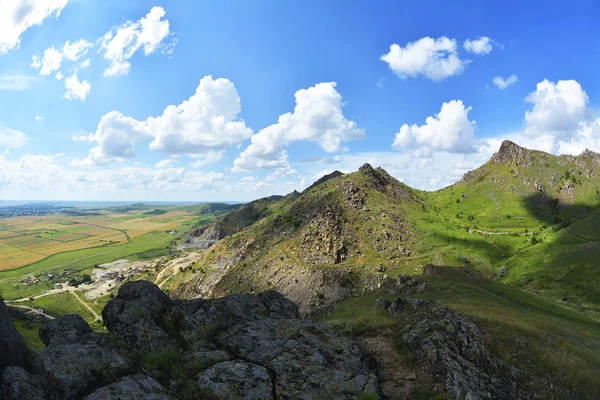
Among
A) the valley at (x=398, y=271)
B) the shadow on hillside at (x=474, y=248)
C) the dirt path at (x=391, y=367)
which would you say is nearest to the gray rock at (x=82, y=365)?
the dirt path at (x=391, y=367)

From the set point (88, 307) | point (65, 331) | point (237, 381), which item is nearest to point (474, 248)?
point (237, 381)

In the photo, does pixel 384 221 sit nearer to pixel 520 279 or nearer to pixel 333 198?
pixel 333 198

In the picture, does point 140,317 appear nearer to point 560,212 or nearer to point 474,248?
point 474,248

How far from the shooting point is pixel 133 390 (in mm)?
12453

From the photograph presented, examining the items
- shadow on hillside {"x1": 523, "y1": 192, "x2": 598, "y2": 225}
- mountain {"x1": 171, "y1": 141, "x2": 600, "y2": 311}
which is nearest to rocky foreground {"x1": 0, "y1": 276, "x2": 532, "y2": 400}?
mountain {"x1": 171, "y1": 141, "x2": 600, "y2": 311}

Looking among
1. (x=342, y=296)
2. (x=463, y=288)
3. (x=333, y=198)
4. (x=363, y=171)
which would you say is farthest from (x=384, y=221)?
(x=463, y=288)

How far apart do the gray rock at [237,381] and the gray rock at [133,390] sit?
6.05 ft

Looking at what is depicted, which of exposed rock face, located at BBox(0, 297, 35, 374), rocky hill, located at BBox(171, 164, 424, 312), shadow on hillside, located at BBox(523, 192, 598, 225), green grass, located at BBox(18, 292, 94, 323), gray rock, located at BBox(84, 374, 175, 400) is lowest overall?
green grass, located at BBox(18, 292, 94, 323)

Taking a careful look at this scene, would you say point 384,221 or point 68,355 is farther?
point 384,221

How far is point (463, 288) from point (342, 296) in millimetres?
48492

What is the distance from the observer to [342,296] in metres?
92.4

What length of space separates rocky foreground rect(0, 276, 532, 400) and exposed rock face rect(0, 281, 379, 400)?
5 cm

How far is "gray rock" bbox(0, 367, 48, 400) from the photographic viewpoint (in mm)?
10359

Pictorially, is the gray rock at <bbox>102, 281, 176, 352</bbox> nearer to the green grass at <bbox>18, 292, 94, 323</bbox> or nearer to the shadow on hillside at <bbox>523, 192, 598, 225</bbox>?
the green grass at <bbox>18, 292, 94, 323</bbox>
